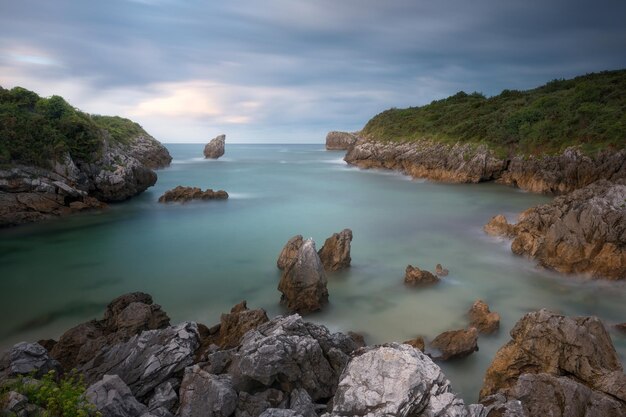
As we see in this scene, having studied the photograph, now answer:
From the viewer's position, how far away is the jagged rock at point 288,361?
7980 millimetres

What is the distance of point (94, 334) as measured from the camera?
1230cm

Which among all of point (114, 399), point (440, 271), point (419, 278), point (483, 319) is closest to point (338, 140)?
point (440, 271)

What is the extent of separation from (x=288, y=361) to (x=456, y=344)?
664 cm

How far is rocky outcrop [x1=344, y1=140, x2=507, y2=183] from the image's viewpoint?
51.4 m

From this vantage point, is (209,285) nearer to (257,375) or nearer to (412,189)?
(257,375)

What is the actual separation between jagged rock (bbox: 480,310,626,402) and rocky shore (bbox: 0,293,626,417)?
25 millimetres

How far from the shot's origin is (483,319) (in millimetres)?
14164

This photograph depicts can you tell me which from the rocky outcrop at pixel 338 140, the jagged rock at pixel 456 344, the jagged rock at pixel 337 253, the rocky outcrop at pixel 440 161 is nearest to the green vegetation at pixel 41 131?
the jagged rock at pixel 337 253

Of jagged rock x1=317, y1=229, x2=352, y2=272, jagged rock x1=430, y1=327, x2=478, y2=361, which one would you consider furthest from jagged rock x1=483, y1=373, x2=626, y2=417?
jagged rock x1=317, y1=229, x2=352, y2=272

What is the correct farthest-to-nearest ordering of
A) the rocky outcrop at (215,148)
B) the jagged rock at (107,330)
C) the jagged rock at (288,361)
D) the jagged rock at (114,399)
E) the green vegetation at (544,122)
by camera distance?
1. the rocky outcrop at (215,148)
2. the green vegetation at (544,122)
3. the jagged rock at (107,330)
4. the jagged rock at (288,361)
5. the jagged rock at (114,399)

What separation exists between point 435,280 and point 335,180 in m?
46.4

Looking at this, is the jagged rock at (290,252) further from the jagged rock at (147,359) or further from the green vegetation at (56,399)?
the green vegetation at (56,399)

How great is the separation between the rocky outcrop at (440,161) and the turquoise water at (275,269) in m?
11.4

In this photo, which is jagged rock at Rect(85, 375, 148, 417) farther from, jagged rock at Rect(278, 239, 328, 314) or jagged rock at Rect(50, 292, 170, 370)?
jagged rock at Rect(278, 239, 328, 314)
